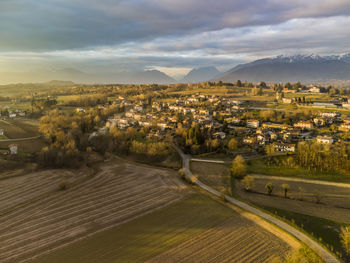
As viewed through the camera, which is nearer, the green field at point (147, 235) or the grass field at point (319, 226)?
the green field at point (147, 235)

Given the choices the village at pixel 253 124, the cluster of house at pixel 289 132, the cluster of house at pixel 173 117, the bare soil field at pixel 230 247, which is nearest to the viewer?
the bare soil field at pixel 230 247

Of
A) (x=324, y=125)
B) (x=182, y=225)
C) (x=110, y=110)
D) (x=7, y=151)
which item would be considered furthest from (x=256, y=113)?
(x=7, y=151)

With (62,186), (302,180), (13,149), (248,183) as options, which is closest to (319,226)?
(248,183)

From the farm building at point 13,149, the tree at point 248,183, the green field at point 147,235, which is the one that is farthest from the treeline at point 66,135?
the tree at point 248,183

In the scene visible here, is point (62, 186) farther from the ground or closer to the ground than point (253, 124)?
closer to the ground

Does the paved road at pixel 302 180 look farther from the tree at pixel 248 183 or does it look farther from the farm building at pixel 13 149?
the farm building at pixel 13 149

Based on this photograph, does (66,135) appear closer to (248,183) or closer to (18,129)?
(18,129)

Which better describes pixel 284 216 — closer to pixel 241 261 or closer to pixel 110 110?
pixel 241 261
